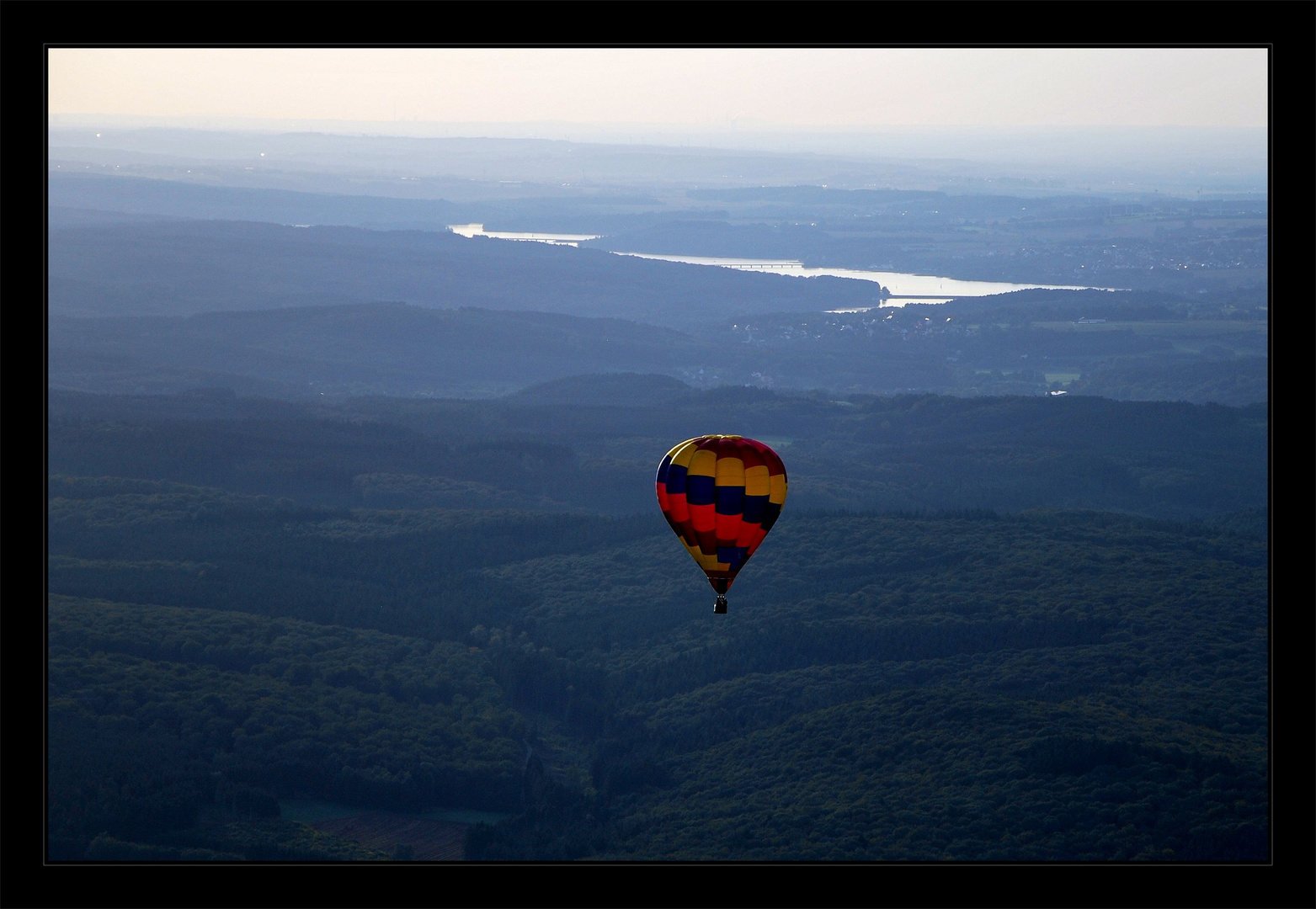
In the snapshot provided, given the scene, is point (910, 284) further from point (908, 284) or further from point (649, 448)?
point (649, 448)

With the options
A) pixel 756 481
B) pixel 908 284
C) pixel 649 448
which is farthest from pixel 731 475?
pixel 908 284

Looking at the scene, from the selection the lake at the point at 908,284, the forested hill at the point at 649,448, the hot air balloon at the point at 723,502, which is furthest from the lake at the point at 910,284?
the hot air balloon at the point at 723,502

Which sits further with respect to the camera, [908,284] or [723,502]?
[908,284]

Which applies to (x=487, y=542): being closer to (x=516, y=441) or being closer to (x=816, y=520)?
(x=816, y=520)

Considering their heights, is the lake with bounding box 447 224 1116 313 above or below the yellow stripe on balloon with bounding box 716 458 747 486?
above

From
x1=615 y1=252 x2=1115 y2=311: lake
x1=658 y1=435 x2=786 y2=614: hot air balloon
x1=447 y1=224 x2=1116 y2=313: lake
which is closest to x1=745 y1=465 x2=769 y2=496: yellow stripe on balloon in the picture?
x1=658 y1=435 x2=786 y2=614: hot air balloon

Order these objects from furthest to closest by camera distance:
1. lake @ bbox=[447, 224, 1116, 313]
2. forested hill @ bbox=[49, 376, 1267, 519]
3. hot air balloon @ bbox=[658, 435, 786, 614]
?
1. lake @ bbox=[447, 224, 1116, 313]
2. forested hill @ bbox=[49, 376, 1267, 519]
3. hot air balloon @ bbox=[658, 435, 786, 614]

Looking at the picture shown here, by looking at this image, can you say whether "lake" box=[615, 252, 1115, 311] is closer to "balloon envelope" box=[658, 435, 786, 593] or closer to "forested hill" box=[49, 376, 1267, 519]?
"forested hill" box=[49, 376, 1267, 519]
